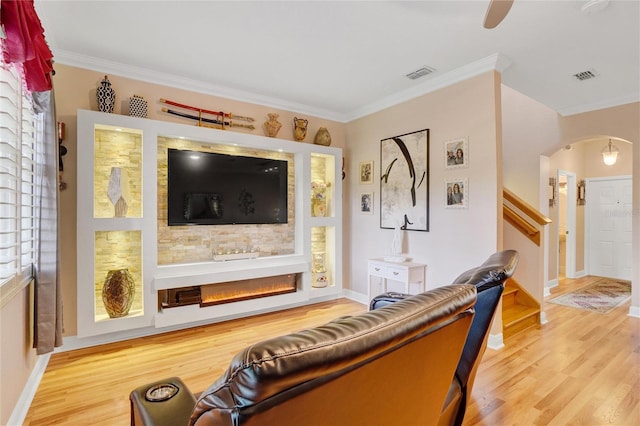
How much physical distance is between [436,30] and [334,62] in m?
0.98

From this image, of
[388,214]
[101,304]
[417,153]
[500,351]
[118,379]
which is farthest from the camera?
[388,214]

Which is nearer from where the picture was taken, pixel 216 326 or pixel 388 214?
pixel 216 326

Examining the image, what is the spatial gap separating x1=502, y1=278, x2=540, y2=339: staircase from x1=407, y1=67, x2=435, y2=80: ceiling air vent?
2504mm

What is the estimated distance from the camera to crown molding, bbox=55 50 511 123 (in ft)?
10.0

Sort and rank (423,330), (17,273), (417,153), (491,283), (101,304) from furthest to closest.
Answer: (417,153), (101,304), (17,273), (491,283), (423,330)

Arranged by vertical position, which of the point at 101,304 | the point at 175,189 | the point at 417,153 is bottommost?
the point at 101,304

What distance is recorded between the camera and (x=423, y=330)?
0.88 meters

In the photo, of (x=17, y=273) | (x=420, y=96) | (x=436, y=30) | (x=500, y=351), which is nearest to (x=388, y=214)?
(x=420, y=96)

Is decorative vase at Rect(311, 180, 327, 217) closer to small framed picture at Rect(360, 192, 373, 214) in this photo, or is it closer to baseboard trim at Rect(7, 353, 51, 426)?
small framed picture at Rect(360, 192, 373, 214)

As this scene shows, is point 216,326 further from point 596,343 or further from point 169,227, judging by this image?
point 596,343

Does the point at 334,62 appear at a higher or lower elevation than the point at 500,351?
higher

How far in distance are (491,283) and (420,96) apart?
2775 millimetres

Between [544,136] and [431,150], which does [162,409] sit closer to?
[431,150]

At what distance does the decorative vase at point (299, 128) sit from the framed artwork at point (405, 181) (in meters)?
1.07
